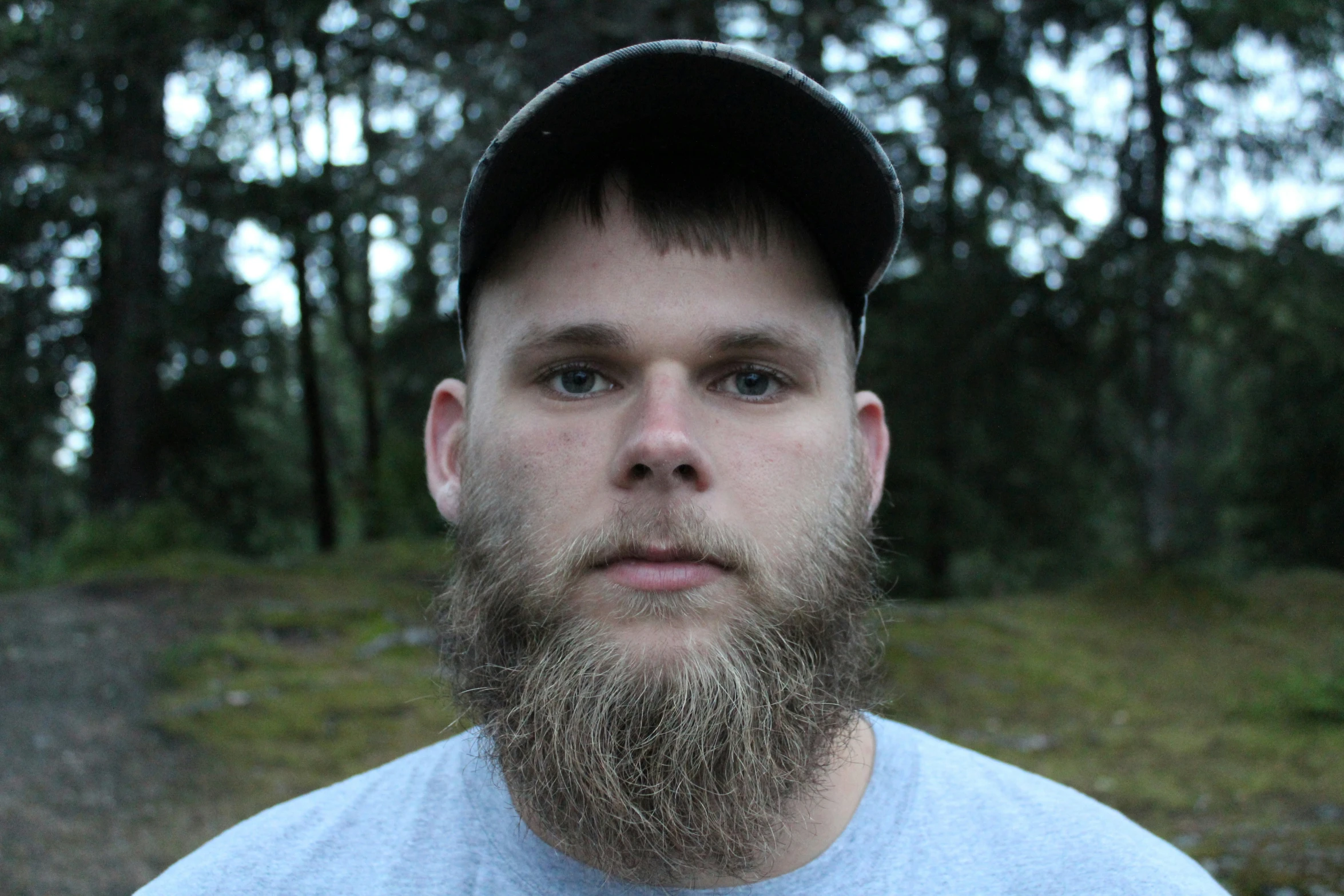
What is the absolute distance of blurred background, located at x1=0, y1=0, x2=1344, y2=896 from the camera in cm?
550

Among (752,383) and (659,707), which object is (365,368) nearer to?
(752,383)

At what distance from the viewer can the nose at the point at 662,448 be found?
1.56m

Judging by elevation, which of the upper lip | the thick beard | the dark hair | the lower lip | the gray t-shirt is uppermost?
the dark hair

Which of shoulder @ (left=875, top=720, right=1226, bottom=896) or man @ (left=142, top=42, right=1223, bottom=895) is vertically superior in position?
man @ (left=142, top=42, right=1223, bottom=895)

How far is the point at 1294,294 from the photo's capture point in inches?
366

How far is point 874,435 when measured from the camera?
210cm

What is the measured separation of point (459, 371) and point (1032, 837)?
10.9 meters

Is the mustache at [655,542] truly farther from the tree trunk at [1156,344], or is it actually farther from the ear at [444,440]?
the tree trunk at [1156,344]

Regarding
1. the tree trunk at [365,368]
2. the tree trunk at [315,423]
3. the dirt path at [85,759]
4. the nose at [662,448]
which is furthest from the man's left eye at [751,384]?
the tree trunk at [315,423]

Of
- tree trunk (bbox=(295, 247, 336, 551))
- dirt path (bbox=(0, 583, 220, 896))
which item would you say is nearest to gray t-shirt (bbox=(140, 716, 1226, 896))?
dirt path (bbox=(0, 583, 220, 896))

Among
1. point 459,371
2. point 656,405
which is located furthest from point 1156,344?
point 656,405

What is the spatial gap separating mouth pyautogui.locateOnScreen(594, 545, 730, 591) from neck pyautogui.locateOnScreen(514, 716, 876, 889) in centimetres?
42

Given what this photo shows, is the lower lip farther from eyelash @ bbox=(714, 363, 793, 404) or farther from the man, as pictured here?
eyelash @ bbox=(714, 363, 793, 404)

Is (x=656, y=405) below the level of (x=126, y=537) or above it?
above
